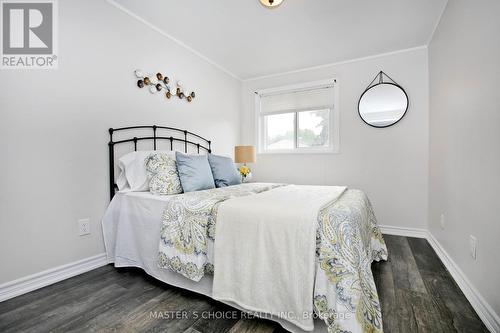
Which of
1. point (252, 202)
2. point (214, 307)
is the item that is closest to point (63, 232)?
point (214, 307)

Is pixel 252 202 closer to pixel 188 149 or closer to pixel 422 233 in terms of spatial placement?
pixel 188 149

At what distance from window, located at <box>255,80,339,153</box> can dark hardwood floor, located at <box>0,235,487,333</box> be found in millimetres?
2224

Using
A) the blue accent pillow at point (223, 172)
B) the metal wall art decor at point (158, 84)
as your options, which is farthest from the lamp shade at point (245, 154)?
the metal wall art decor at point (158, 84)

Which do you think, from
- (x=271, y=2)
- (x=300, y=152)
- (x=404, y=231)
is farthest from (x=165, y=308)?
(x=404, y=231)

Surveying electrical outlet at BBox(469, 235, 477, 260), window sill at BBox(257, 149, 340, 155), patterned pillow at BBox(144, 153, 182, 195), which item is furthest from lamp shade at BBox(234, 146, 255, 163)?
electrical outlet at BBox(469, 235, 477, 260)

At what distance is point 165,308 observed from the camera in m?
1.61

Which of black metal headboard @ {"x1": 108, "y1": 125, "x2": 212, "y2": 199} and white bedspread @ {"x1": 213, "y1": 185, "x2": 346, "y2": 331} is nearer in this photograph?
white bedspread @ {"x1": 213, "y1": 185, "x2": 346, "y2": 331}

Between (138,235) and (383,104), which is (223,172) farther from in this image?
(383,104)

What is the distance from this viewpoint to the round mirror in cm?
329

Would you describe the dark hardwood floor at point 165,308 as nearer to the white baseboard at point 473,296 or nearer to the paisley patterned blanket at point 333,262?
the white baseboard at point 473,296

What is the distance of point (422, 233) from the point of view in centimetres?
319

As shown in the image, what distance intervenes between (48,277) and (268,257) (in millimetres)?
1792

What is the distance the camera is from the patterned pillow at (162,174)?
214 centimetres

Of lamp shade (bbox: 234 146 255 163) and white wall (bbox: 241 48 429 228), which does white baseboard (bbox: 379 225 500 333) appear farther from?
lamp shade (bbox: 234 146 255 163)
